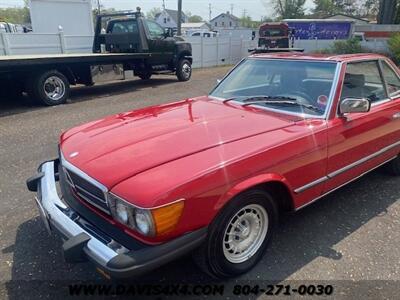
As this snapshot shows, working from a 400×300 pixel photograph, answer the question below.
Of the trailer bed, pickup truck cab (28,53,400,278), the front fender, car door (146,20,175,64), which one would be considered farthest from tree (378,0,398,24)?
the front fender

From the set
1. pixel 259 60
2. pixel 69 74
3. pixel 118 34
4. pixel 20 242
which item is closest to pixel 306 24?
pixel 118 34

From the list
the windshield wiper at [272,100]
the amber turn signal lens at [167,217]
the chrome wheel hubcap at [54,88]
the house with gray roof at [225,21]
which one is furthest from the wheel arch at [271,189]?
the house with gray roof at [225,21]

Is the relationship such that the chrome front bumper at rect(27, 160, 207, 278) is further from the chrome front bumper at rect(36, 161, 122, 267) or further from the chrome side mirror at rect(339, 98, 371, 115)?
the chrome side mirror at rect(339, 98, 371, 115)

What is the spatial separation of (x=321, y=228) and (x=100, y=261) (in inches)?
86.3

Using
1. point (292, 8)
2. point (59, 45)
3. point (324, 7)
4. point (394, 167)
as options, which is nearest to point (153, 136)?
point (394, 167)

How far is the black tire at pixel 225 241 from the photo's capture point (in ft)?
8.00

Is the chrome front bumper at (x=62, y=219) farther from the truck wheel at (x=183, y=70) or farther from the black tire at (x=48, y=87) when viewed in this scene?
the truck wheel at (x=183, y=70)

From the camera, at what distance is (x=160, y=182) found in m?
2.20

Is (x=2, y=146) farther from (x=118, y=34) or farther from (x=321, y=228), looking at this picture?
(x=118, y=34)

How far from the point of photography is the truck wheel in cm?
1356

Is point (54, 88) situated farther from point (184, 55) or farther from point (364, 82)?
point (364, 82)

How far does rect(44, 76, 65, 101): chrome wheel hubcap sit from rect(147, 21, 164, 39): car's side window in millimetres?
4089

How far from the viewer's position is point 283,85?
362 centimetres

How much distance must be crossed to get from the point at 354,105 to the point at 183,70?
11.1m
